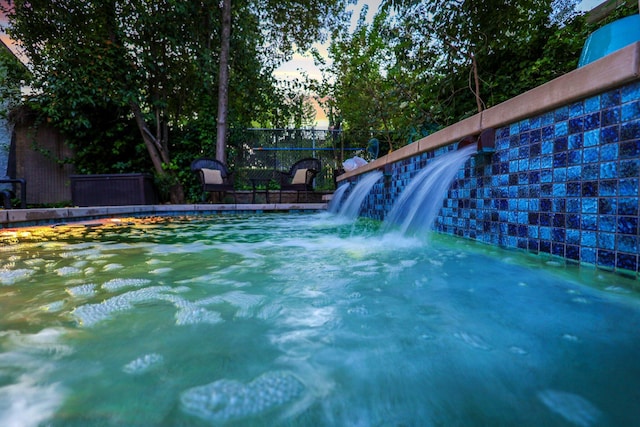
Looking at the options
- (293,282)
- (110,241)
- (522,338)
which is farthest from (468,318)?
(110,241)

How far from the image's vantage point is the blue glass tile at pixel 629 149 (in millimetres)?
1273

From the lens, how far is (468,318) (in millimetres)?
1076

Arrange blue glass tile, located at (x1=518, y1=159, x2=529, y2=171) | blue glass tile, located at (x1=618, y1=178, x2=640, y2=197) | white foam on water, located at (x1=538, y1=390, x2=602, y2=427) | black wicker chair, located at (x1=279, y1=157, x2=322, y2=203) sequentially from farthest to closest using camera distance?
black wicker chair, located at (x1=279, y1=157, x2=322, y2=203)
blue glass tile, located at (x1=518, y1=159, x2=529, y2=171)
blue glass tile, located at (x1=618, y1=178, x2=640, y2=197)
white foam on water, located at (x1=538, y1=390, x2=602, y2=427)

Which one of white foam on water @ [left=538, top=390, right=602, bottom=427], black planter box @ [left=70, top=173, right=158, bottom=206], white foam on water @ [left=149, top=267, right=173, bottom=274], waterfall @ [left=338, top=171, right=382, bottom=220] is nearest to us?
white foam on water @ [left=538, top=390, right=602, bottom=427]

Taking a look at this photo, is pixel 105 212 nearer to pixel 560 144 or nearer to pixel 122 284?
pixel 122 284

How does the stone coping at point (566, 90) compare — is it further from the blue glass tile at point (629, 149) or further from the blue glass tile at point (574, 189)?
the blue glass tile at point (574, 189)

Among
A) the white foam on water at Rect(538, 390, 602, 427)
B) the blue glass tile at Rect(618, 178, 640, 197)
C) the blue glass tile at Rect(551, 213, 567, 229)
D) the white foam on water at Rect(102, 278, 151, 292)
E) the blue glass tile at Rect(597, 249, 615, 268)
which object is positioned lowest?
the white foam on water at Rect(538, 390, 602, 427)

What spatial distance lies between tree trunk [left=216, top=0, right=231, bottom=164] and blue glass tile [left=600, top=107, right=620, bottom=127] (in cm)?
726

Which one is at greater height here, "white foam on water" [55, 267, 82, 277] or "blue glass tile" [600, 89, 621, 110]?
"blue glass tile" [600, 89, 621, 110]

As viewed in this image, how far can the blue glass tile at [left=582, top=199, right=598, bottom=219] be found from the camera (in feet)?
4.75

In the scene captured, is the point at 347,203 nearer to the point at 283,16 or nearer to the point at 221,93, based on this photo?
the point at 221,93

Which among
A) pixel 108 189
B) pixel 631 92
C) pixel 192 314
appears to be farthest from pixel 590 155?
pixel 108 189

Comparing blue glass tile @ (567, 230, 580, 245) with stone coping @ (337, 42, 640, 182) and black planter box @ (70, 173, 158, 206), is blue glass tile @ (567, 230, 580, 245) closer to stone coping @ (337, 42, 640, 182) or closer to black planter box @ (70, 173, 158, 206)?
stone coping @ (337, 42, 640, 182)

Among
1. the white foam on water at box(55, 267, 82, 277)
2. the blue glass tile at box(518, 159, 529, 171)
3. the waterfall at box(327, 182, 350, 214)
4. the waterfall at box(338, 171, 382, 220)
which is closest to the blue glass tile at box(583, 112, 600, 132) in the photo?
the blue glass tile at box(518, 159, 529, 171)
